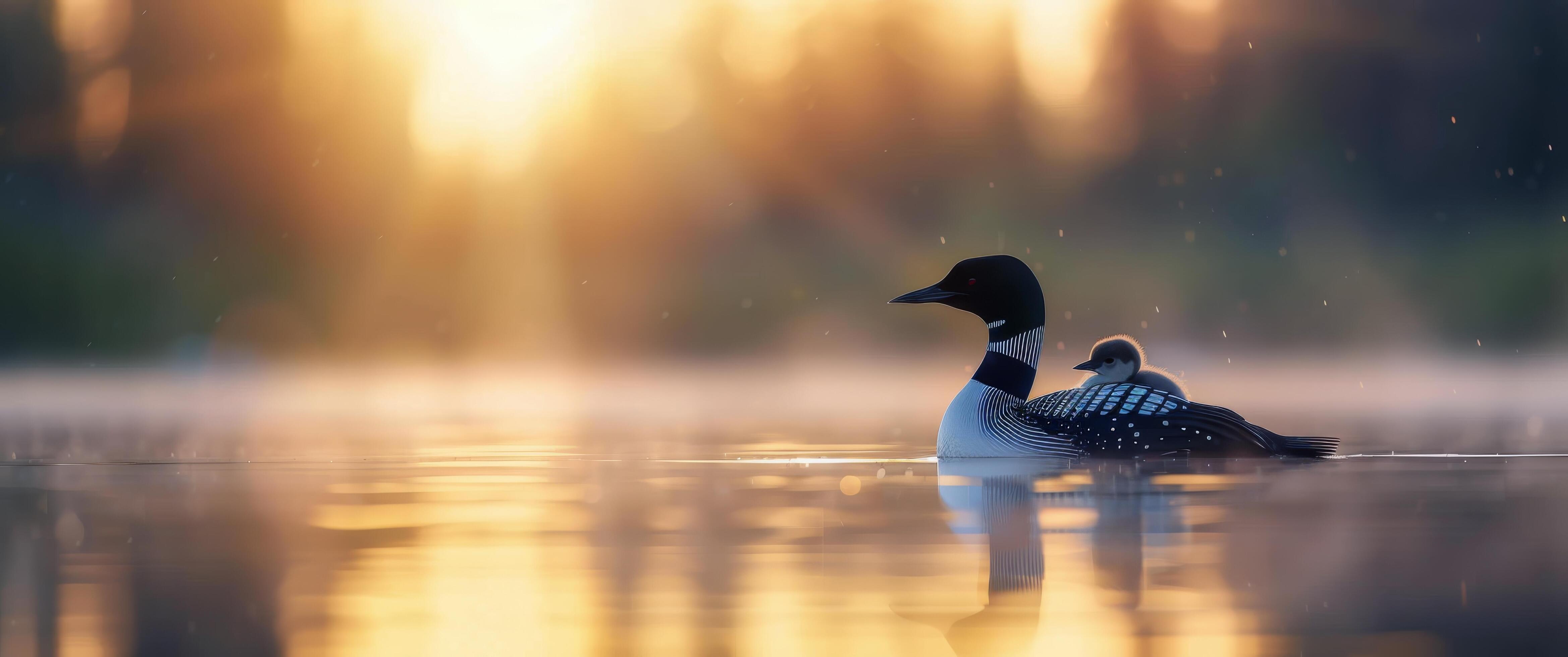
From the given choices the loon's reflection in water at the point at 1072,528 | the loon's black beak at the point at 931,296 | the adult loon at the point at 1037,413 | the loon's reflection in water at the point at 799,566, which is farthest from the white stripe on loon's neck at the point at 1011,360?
the loon's reflection in water at the point at 799,566

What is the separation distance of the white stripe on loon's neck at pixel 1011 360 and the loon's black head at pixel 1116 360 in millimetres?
263

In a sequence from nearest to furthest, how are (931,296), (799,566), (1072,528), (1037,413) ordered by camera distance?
(799,566), (1072,528), (1037,413), (931,296)

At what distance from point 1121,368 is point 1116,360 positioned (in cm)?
6

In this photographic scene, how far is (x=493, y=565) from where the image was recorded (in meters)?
4.63

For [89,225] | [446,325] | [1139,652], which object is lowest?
[1139,652]

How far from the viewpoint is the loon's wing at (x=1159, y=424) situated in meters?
8.12

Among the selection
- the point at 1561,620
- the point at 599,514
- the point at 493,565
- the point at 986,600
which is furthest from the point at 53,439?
the point at 1561,620

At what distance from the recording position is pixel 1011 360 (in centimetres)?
882

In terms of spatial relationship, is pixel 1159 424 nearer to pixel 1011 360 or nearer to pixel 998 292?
pixel 1011 360

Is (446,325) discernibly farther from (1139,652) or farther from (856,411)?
(1139,652)

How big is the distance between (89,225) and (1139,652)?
72.5m

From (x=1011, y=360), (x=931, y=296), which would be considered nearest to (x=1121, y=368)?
(x=1011, y=360)

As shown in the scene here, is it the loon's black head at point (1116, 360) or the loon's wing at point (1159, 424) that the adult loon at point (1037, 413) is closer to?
the loon's wing at point (1159, 424)

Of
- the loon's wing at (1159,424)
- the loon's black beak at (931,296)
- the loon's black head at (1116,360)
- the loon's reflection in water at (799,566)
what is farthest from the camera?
the loon's black head at (1116,360)
